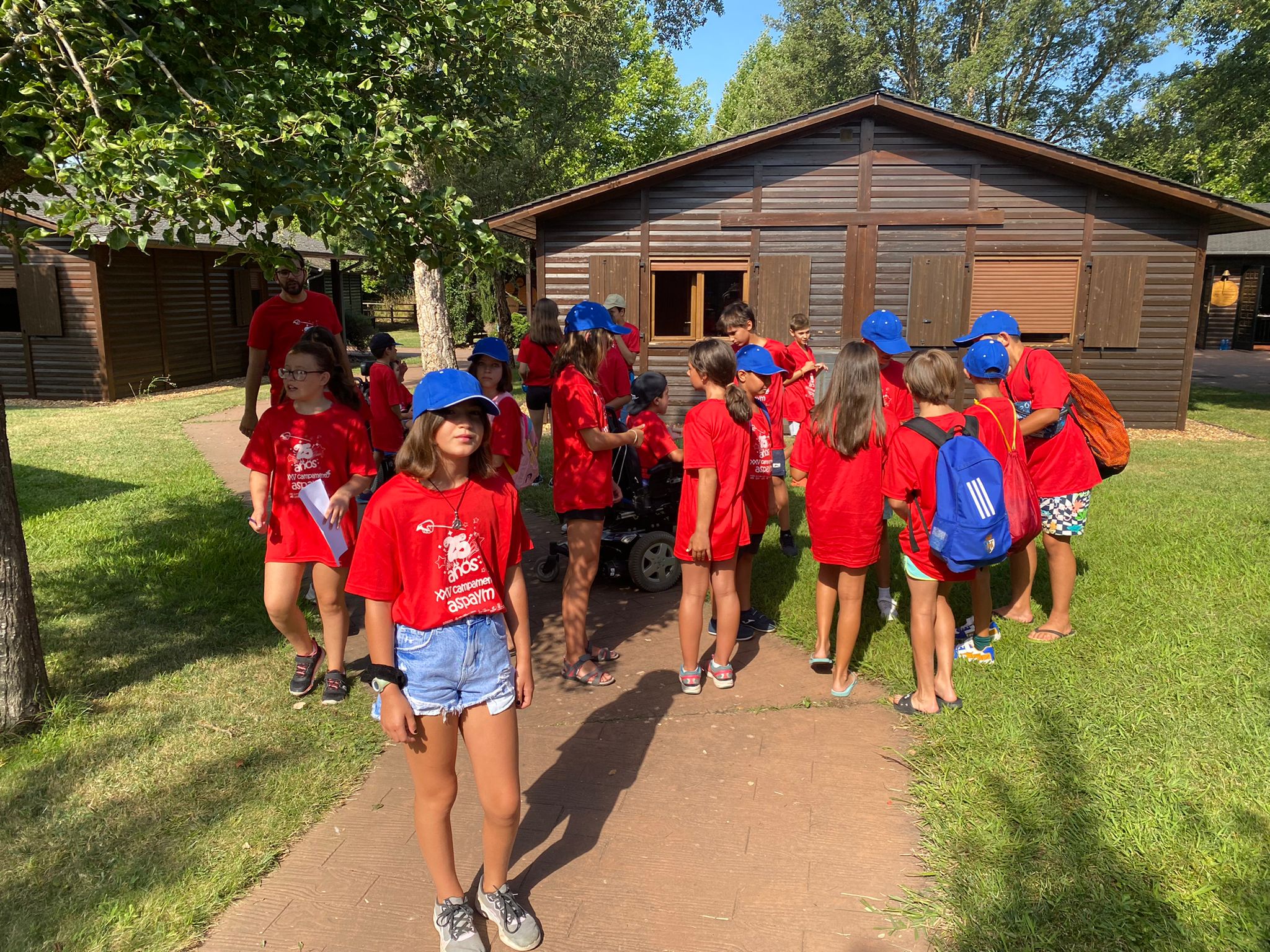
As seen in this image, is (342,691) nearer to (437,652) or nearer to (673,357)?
(437,652)

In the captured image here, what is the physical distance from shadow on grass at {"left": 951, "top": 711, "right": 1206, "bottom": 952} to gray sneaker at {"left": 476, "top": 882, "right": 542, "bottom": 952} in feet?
4.52

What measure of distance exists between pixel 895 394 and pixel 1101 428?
1292mm

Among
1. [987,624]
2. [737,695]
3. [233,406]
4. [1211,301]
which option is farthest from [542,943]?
[1211,301]

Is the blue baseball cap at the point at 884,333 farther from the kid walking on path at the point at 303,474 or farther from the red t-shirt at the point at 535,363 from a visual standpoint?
the red t-shirt at the point at 535,363

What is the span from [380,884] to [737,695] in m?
2.18

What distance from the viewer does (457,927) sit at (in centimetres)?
293

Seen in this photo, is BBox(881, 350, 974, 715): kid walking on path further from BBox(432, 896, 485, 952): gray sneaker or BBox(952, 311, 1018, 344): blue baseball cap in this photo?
BBox(432, 896, 485, 952): gray sneaker

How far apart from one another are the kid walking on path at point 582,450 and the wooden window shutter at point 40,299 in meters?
15.5

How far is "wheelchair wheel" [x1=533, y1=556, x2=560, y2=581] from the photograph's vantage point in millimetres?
6820

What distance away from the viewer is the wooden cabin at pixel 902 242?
43.6ft

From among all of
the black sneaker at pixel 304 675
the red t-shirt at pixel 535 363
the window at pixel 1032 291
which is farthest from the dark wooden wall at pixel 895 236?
the black sneaker at pixel 304 675

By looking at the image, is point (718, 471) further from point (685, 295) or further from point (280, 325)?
point (685, 295)

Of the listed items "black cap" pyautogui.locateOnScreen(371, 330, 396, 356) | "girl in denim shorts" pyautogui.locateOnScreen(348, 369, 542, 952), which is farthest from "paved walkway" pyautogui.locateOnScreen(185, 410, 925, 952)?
"black cap" pyautogui.locateOnScreen(371, 330, 396, 356)

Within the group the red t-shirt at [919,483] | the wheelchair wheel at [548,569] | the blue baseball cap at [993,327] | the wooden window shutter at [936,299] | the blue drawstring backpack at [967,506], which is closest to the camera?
the blue drawstring backpack at [967,506]
